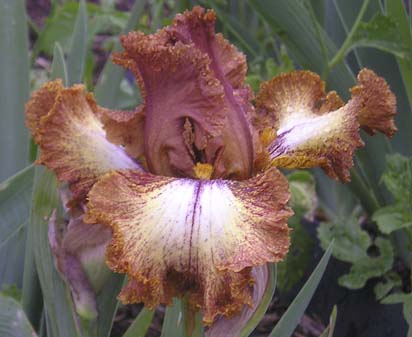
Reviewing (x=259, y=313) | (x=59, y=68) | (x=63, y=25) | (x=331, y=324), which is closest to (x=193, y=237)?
(x=259, y=313)

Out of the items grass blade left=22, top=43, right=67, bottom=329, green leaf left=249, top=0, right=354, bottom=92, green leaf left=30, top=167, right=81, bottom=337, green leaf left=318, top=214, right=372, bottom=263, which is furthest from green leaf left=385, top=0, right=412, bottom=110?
green leaf left=30, top=167, right=81, bottom=337

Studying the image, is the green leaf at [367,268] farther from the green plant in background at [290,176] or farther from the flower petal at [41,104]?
the flower petal at [41,104]

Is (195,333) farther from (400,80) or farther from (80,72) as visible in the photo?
(400,80)

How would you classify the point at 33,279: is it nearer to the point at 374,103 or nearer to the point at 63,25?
the point at 374,103

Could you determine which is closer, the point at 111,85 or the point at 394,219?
the point at 394,219

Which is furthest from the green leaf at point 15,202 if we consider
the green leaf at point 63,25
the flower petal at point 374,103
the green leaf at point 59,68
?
the green leaf at point 63,25
